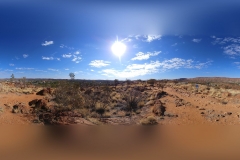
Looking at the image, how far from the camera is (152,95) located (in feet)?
66.8

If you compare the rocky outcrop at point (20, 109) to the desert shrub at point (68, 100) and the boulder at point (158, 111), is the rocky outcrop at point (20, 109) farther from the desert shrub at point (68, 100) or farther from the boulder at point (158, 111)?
the boulder at point (158, 111)

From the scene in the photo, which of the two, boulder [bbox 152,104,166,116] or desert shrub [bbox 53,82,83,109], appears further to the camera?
desert shrub [bbox 53,82,83,109]

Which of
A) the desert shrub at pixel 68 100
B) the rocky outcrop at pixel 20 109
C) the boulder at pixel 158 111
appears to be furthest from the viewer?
the desert shrub at pixel 68 100

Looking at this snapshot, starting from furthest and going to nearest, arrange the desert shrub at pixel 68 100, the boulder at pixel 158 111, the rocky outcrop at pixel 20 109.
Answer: the desert shrub at pixel 68 100, the boulder at pixel 158 111, the rocky outcrop at pixel 20 109

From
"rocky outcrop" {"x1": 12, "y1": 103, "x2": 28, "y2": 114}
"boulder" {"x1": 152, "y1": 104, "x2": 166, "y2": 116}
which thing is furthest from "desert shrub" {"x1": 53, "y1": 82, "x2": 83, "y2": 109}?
"boulder" {"x1": 152, "y1": 104, "x2": 166, "y2": 116}

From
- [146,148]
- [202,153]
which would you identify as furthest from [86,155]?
[202,153]

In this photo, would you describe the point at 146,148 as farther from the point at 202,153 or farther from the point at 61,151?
the point at 61,151

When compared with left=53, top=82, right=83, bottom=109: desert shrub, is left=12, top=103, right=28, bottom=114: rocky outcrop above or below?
below

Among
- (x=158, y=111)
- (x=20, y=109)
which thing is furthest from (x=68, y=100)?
(x=158, y=111)

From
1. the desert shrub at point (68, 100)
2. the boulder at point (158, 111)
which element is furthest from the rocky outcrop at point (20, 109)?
the boulder at point (158, 111)

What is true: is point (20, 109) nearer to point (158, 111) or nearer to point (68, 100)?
point (68, 100)

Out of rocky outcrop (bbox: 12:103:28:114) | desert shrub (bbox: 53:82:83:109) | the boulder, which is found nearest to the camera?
rocky outcrop (bbox: 12:103:28:114)

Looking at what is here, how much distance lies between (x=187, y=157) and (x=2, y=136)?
6.12m

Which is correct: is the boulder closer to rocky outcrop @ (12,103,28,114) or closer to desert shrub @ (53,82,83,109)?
desert shrub @ (53,82,83,109)
